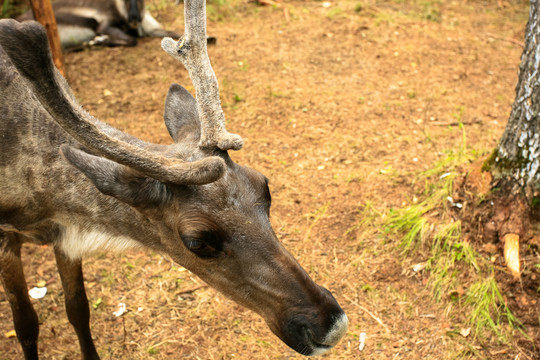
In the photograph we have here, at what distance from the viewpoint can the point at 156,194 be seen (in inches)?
111

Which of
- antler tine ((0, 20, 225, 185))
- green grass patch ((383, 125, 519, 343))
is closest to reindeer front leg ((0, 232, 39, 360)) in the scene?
antler tine ((0, 20, 225, 185))

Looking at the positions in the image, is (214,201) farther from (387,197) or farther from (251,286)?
(387,197)

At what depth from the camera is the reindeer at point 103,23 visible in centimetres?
858

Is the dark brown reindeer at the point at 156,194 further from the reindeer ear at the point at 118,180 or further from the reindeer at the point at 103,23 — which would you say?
the reindeer at the point at 103,23

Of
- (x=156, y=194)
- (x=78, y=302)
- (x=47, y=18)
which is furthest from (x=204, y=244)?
(x=47, y=18)

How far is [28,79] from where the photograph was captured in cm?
239

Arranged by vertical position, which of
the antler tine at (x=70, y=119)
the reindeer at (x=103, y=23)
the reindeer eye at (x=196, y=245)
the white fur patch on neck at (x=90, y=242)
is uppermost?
the antler tine at (x=70, y=119)

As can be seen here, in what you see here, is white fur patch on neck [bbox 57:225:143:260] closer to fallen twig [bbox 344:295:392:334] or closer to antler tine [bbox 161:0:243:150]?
antler tine [bbox 161:0:243:150]

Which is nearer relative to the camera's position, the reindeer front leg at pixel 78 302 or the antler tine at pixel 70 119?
the antler tine at pixel 70 119

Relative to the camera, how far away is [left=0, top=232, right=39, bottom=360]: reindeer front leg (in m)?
3.55

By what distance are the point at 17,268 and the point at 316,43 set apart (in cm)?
607

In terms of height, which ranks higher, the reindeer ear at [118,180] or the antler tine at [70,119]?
the antler tine at [70,119]

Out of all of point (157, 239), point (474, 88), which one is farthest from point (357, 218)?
point (474, 88)

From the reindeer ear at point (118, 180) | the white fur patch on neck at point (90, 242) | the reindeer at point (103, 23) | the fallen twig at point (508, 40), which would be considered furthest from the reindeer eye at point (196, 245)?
the fallen twig at point (508, 40)
